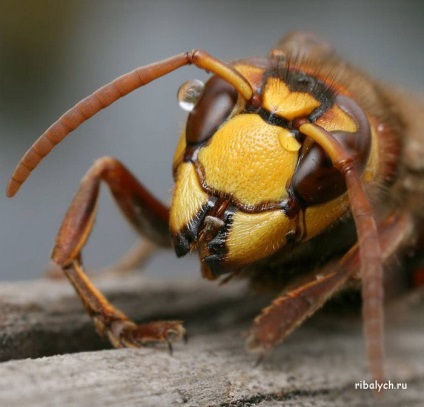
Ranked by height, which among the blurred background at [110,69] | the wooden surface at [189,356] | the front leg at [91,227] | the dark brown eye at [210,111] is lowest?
the wooden surface at [189,356]

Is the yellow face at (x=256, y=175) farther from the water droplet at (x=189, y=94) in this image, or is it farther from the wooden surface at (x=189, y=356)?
the wooden surface at (x=189, y=356)

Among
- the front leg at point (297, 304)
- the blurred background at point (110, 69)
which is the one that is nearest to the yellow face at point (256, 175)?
the front leg at point (297, 304)

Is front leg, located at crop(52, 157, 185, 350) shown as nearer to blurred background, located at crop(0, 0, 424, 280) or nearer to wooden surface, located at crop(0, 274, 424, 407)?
wooden surface, located at crop(0, 274, 424, 407)

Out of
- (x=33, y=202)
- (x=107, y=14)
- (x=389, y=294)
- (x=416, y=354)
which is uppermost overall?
(x=107, y=14)

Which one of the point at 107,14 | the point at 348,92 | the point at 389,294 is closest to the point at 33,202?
the point at 107,14

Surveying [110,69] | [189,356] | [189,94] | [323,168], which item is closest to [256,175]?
[323,168]

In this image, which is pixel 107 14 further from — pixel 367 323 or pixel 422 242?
pixel 367 323

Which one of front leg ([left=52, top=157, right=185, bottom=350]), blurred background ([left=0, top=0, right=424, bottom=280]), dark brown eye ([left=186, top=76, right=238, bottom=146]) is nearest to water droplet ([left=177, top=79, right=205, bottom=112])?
dark brown eye ([left=186, top=76, right=238, bottom=146])
